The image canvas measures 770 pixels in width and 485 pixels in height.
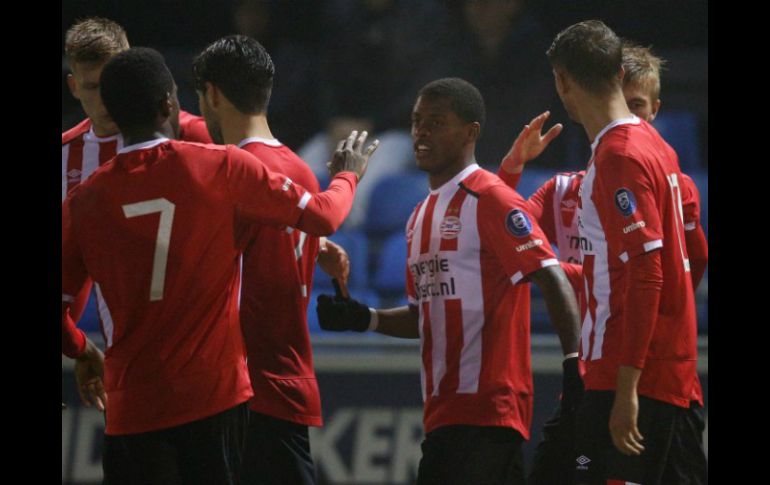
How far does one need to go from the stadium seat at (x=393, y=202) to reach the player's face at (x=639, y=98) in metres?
3.23

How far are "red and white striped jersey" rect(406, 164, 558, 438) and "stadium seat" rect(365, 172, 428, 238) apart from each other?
3.67m

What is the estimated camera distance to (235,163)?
3295mm

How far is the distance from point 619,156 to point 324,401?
2.99m

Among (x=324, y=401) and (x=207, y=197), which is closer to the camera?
(x=207, y=197)

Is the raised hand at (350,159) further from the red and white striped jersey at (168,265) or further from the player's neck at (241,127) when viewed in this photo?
the red and white striped jersey at (168,265)

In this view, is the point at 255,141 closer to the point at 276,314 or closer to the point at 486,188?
the point at 276,314

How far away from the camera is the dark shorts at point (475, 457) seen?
3.63 m

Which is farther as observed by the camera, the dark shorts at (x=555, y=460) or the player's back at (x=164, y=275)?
the dark shorts at (x=555, y=460)

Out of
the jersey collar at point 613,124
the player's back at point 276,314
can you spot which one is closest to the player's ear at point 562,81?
the jersey collar at point 613,124

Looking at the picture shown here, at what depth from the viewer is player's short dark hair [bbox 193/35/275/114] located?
3807mm

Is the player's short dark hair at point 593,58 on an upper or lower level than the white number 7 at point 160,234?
upper

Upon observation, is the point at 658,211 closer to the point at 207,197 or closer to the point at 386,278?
the point at 207,197

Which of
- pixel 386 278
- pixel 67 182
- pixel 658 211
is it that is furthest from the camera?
pixel 386 278
